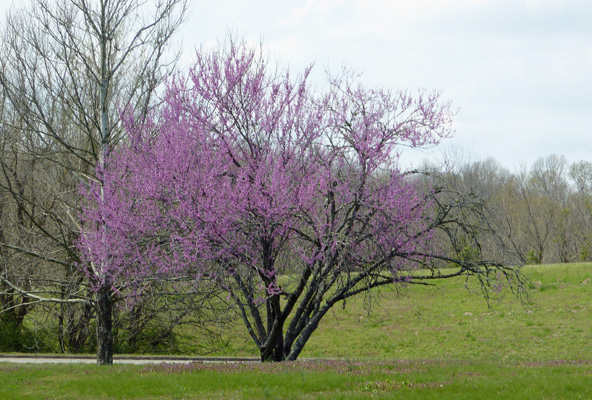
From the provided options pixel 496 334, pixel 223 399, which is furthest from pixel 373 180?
pixel 496 334

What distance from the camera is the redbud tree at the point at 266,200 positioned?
1113 cm

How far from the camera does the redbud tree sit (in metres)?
11.1

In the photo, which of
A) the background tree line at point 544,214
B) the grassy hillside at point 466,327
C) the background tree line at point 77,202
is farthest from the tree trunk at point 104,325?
the background tree line at point 544,214

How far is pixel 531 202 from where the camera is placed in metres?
49.5

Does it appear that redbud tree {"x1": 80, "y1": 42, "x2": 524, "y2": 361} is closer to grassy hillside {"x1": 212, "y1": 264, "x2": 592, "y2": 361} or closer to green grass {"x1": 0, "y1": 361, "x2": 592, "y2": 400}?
green grass {"x1": 0, "y1": 361, "x2": 592, "y2": 400}

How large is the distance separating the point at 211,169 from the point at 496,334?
1770 centimetres

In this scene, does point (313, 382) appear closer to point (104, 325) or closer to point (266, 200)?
point (266, 200)

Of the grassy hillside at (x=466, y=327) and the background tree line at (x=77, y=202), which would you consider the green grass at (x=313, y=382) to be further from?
the grassy hillside at (x=466, y=327)

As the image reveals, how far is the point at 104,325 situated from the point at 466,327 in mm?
17263

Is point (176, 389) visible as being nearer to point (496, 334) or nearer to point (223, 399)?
point (223, 399)

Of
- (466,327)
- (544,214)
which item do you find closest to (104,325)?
(466,327)

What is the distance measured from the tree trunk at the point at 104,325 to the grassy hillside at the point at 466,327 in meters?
7.46

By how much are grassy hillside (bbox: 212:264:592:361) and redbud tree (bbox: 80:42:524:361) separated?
8251 mm

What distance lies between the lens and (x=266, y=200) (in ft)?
36.0
